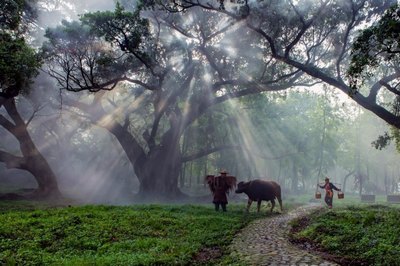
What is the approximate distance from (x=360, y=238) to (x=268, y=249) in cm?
290

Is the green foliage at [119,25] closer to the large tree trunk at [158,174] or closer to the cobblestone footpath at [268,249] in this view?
the cobblestone footpath at [268,249]

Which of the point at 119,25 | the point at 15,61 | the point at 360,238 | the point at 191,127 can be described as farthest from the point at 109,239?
the point at 191,127

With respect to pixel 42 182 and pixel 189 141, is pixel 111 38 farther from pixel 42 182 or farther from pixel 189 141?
pixel 189 141

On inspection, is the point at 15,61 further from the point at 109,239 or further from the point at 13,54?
the point at 109,239

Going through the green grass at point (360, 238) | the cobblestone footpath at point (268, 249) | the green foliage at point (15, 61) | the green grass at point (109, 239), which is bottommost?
the green grass at point (109, 239)

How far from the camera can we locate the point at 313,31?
23.5m

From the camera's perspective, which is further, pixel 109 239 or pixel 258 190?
pixel 258 190

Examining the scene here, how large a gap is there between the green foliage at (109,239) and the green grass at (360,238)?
292 cm

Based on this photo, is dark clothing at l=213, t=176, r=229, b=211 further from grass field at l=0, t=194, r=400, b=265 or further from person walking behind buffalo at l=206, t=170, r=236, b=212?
grass field at l=0, t=194, r=400, b=265

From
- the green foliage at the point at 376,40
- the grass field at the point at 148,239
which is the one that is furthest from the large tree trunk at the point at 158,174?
the green foliage at the point at 376,40

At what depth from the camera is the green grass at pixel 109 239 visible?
27.3 ft

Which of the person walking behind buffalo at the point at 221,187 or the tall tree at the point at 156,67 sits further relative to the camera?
the tall tree at the point at 156,67

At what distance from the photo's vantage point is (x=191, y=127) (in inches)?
1886

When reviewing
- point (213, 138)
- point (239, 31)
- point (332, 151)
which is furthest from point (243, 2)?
point (332, 151)
